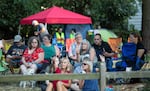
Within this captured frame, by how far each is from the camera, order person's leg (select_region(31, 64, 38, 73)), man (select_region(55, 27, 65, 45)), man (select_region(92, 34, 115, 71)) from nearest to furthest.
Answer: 1. person's leg (select_region(31, 64, 38, 73))
2. man (select_region(92, 34, 115, 71))
3. man (select_region(55, 27, 65, 45))

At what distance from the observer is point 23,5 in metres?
18.8

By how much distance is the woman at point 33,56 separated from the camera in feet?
30.2

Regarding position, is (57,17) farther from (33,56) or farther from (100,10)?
(100,10)

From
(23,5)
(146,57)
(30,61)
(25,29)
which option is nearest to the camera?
(30,61)

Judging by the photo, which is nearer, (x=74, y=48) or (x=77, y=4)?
(x=74, y=48)

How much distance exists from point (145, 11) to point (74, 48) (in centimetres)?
295

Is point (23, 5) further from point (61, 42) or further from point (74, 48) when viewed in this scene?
point (74, 48)

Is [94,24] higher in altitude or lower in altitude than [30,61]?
lower

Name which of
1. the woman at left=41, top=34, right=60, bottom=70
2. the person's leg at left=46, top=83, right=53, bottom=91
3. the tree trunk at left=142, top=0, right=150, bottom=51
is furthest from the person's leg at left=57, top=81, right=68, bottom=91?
the tree trunk at left=142, top=0, right=150, bottom=51

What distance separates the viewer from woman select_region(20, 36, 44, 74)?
9203 mm

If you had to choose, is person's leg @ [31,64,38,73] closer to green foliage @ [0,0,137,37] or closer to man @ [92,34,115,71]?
man @ [92,34,115,71]

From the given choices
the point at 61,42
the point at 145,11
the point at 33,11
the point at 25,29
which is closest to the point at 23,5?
the point at 33,11

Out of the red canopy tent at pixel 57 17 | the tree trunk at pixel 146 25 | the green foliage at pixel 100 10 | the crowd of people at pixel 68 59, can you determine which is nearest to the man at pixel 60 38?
the red canopy tent at pixel 57 17

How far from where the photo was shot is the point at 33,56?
30.5 feet
